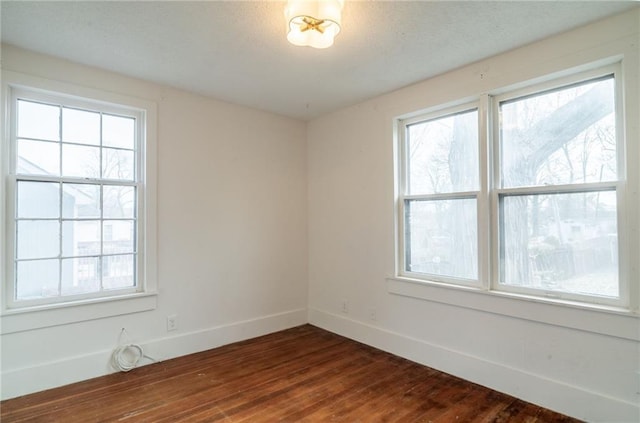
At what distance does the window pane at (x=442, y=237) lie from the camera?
2846mm

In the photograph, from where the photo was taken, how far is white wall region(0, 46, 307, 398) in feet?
8.53

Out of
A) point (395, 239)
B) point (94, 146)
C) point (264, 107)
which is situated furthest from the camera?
point (264, 107)

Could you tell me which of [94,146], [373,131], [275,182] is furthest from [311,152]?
[94,146]

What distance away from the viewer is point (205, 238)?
3396 millimetres

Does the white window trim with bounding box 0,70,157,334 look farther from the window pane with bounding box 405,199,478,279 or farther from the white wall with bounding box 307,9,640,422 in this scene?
the window pane with bounding box 405,199,478,279

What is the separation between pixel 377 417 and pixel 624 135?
2.36 m

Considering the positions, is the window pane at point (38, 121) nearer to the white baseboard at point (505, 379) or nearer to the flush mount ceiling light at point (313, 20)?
the flush mount ceiling light at point (313, 20)

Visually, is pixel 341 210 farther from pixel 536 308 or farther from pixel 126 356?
pixel 126 356

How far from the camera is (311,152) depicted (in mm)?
4234

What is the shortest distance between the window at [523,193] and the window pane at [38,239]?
2942 millimetres

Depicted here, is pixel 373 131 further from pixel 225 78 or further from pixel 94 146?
pixel 94 146

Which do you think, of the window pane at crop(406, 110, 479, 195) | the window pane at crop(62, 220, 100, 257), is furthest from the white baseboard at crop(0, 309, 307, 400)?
the window pane at crop(406, 110, 479, 195)

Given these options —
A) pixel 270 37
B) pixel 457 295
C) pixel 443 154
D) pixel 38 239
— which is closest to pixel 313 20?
pixel 270 37

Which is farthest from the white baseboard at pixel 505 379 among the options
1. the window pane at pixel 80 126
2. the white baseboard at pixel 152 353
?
the window pane at pixel 80 126
